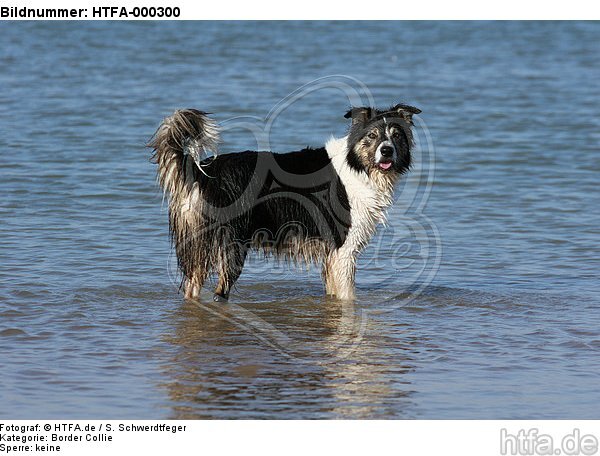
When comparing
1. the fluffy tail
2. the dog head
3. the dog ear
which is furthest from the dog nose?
the fluffy tail

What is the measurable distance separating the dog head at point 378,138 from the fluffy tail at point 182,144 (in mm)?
1221

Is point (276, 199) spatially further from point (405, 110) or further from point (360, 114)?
point (405, 110)

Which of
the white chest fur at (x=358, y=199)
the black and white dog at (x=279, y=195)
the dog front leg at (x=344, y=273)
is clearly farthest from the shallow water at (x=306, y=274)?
the white chest fur at (x=358, y=199)

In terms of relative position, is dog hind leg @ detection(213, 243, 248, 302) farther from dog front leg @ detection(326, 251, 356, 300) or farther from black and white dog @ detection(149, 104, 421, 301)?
dog front leg @ detection(326, 251, 356, 300)

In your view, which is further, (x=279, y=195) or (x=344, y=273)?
(x=344, y=273)

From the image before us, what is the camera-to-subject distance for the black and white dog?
714cm

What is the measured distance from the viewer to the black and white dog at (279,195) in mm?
7141

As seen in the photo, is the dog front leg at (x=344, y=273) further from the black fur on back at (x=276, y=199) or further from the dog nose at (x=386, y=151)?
the dog nose at (x=386, y=151)

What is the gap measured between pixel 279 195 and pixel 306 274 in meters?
1.50

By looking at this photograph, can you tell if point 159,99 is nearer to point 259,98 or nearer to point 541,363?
point 259,98

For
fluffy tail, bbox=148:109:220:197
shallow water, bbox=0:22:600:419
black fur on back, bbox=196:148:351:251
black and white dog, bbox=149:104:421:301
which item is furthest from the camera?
black fur on back, bbox=196:148:351:251

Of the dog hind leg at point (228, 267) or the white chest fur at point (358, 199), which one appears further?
the white chest fur at point (358, 199)

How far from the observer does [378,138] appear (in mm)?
7672

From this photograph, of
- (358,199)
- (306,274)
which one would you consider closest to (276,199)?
(358,199)
